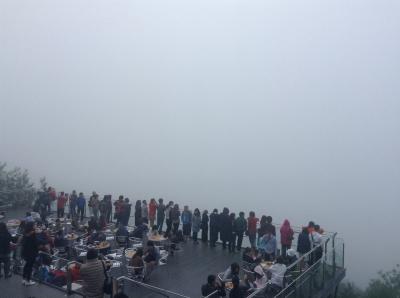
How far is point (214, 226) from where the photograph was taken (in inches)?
623

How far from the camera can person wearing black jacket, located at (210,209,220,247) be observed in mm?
15688

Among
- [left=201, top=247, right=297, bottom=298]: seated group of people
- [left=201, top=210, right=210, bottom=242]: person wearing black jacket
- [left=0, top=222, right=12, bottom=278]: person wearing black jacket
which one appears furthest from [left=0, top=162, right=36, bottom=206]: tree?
[left=201, top=247, right=297, bottom=298]: seated group of people

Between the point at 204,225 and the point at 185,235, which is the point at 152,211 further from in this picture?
the point at 204,225

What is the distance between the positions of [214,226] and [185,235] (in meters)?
1.87

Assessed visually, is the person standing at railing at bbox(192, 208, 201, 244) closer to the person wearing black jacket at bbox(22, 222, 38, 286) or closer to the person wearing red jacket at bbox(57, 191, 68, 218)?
the person wearing red jacket at bbox(57, 191, 68, 218)

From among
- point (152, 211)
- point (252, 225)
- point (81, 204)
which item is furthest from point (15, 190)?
point (252, 225)

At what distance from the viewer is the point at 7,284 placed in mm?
9797

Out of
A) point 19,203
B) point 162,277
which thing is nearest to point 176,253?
point 162,277

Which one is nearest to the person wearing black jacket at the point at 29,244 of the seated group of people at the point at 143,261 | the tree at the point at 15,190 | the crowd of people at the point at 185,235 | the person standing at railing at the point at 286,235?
the crowd of people at the point at 185,235

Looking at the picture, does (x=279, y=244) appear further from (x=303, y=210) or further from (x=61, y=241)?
(x=303, y=210)

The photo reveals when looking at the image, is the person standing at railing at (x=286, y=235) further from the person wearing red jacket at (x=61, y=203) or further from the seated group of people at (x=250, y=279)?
the person wearing red jacket at (x=61, y=203)

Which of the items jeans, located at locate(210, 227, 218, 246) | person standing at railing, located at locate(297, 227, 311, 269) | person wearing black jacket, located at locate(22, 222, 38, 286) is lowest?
jeans, located at locate(210, 227, 218, 246)

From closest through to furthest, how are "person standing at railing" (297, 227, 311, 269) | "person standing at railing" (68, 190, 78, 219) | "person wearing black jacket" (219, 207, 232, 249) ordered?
1. "person standing at railing" (297, 227, 311, 269)
2. "person wearing black jacket" (219, 207, 232, 249)
3. "person standing at railing" (68, 190, 78, 219)

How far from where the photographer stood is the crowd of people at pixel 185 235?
9.20 metres
